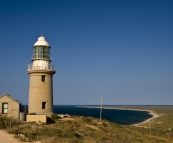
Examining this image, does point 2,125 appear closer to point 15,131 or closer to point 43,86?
point 15,131

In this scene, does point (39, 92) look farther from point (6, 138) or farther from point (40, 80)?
point (6, 138)

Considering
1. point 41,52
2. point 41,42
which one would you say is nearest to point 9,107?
point 41,52

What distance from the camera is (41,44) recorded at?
27.2 meters

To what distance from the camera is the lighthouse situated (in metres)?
27.2

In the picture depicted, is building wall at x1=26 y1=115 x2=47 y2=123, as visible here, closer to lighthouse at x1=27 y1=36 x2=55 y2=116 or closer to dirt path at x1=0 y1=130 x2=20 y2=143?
lighthouse at x1=27 y1=36 x2=55 y2=116

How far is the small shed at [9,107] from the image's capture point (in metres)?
24.0

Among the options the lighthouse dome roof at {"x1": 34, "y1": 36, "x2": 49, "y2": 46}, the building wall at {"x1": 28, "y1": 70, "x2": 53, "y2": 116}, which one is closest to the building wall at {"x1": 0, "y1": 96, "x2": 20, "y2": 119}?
the building wall at {"x1": 28, "y1": 70, "x2": 53, "y2": 116}

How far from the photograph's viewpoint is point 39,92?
27.2 meters

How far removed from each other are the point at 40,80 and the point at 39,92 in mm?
1364

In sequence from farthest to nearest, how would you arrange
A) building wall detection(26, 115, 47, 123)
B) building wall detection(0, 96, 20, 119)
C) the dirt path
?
building wall detection(0, 96, 20, 119), building wall detection(26, 115, 47, 123), the dirt path

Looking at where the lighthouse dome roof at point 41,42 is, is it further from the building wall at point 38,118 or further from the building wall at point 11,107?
the building wall at point 38,118

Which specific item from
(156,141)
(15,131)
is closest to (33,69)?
(15,131)

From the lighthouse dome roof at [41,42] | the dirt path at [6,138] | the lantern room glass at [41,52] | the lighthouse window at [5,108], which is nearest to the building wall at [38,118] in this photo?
the lighthouse window at [5,108]

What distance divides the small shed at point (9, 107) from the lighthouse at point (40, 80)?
3318 millimetres
